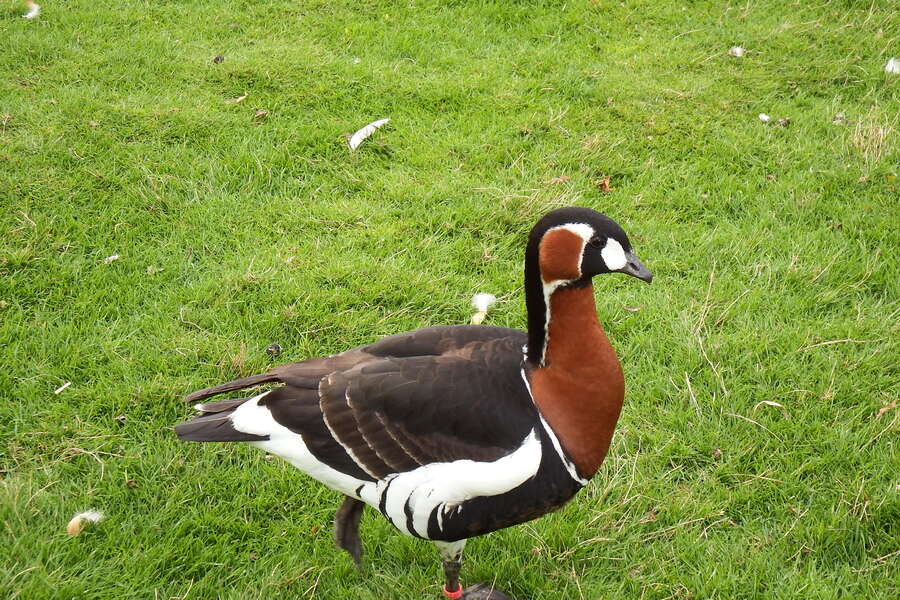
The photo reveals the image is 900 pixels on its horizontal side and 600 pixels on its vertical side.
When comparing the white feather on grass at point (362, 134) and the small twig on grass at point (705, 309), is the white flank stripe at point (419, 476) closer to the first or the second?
the small twig on grass at point (705, 309)

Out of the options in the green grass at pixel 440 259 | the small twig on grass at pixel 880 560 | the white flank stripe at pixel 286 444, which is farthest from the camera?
the green grass at pixel 440 259

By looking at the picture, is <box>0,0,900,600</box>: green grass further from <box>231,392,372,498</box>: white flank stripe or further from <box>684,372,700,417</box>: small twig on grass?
<box>231,392,372,498</box>: white flank stripe

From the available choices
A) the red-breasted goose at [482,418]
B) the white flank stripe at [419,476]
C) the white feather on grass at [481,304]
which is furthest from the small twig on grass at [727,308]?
the white flank stripe at [419,476]

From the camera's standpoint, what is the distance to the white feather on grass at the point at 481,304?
3.88 m

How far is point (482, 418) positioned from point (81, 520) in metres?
1.65

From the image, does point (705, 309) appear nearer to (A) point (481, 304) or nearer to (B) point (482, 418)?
(A) point (481, 304)

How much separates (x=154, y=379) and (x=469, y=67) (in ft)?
11.2

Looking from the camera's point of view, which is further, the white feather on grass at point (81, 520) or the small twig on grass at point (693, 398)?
the small twig on grass at point (693, 398)

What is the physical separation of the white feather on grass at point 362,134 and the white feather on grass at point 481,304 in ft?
5.16

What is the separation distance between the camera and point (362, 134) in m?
5.01

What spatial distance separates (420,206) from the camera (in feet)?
14.9

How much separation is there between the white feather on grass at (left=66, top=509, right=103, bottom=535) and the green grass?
3 cm

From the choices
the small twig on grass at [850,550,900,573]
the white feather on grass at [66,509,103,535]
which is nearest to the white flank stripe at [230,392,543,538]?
the white feather on grass at [66,509,103,535]

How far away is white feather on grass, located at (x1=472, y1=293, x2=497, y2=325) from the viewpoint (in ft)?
12.7
